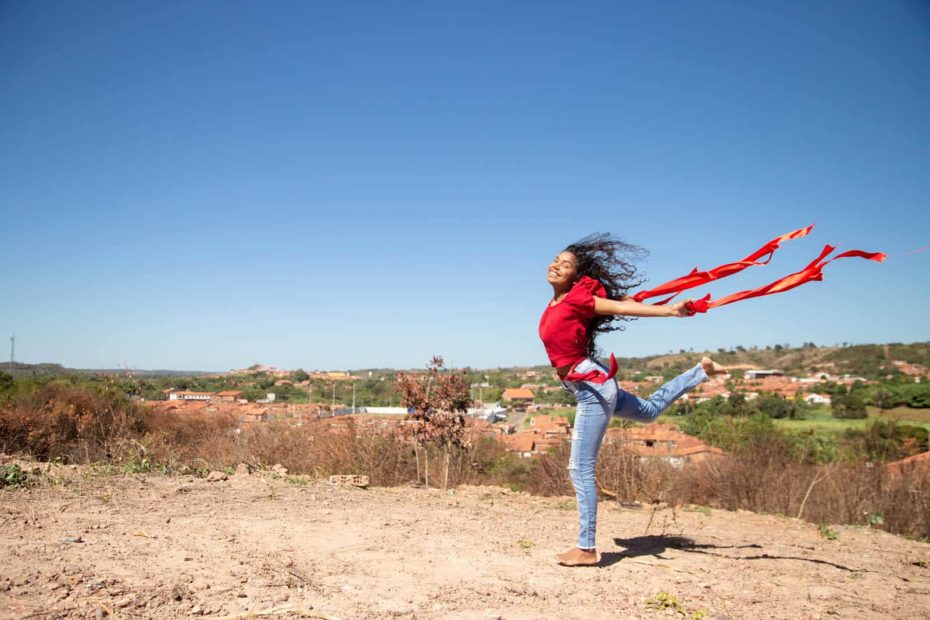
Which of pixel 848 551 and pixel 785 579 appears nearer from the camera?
pixel 785 579

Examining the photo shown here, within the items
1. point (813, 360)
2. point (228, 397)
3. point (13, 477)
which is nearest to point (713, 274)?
point (13, 477)

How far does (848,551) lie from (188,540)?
538 cm

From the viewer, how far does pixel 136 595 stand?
3.04m

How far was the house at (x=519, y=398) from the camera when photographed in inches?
1511

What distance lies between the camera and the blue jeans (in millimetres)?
4066

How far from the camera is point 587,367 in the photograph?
406 cm

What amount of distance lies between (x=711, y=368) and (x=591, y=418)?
3.23ft

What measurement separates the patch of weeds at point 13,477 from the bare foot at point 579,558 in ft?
16.7

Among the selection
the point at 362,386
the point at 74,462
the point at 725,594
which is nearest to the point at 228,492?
the point at 74,462

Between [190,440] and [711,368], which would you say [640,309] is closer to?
[711,368]

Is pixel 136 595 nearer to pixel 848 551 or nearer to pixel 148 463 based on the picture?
pixel 148 463

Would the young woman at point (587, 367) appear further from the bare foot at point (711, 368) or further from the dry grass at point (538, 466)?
the dry grass at point (538, 466)

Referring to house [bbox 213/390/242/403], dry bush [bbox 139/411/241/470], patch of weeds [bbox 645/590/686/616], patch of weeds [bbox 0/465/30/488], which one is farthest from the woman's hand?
house [bbox 213/390/242/403]

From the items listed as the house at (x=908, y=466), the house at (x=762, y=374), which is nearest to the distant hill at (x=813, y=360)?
the house at (x=762, y=374)
